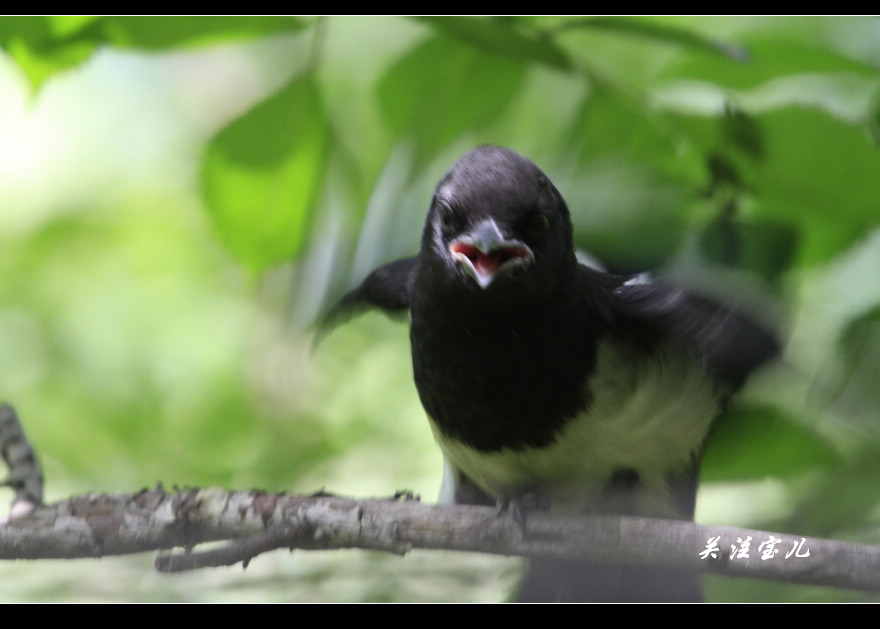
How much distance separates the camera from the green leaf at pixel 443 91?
0.52m

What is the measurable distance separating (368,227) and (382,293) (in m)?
0.08

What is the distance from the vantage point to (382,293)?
644 millimetres

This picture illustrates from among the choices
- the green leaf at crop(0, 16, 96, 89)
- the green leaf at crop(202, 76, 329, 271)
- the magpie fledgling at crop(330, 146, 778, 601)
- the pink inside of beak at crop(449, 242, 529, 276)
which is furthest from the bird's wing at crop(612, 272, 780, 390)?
the green leaf at crop(0, 16, 96, 89)

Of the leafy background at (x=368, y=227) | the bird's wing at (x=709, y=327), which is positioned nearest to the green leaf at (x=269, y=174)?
the leafy background at (x=368, y=227)

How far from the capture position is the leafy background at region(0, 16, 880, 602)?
497 mm

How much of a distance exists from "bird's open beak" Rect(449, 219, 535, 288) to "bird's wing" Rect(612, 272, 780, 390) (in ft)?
0.32

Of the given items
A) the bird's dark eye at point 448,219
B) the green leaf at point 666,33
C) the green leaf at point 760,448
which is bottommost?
the green leaf at point 760,448

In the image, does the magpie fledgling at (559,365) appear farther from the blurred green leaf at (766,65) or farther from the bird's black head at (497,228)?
the blurred green leaf at (766,65)

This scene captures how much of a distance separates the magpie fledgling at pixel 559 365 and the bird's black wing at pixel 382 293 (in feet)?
0.12

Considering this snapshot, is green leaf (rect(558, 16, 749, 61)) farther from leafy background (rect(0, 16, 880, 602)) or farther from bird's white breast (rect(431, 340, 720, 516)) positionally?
bird's white breast (rect(431, 340, 720, 516))

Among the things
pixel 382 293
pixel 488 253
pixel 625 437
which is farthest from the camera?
pixel 382 293

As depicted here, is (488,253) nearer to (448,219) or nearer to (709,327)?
(448,219)

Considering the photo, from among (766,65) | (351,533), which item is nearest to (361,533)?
(351,533)
